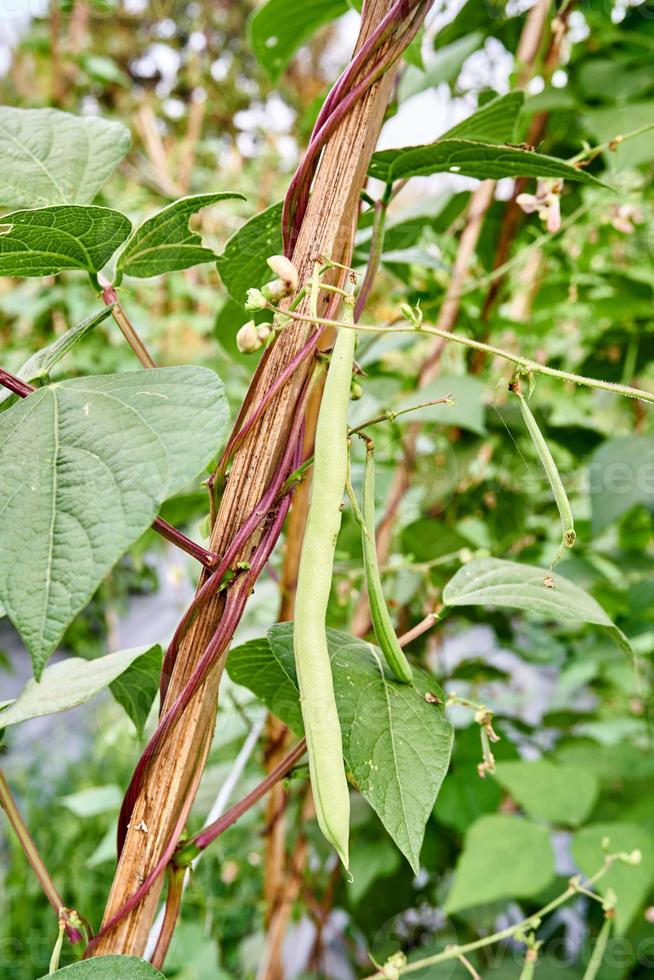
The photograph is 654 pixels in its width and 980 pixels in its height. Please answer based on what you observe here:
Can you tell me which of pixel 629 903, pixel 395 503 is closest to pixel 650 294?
pixel 395 503

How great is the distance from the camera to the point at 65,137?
0.42 m

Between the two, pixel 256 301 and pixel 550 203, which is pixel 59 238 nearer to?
pixel 256 301

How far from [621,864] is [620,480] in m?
0.39

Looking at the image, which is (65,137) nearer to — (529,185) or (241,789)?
(529,185)

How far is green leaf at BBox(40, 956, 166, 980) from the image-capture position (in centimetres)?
29

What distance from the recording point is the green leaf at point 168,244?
0.35 meters

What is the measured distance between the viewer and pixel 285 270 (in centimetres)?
31

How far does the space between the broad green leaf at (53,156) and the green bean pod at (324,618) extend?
0.62 feet

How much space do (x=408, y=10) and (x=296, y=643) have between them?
0.90 feet

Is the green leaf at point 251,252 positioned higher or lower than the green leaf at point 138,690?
higher

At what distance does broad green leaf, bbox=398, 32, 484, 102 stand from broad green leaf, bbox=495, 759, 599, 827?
706 mm

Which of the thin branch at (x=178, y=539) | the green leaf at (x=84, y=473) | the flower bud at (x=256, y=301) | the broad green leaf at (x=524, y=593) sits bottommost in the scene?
the broad green leaf at (x=524, y=593)

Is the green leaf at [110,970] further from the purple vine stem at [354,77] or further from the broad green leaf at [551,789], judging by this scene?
the broad green leaf at [551,789]

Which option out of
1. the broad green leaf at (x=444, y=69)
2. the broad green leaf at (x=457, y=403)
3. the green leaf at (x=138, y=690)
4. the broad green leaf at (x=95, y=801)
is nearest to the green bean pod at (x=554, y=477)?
the green leaf at (x=138, y=690)
